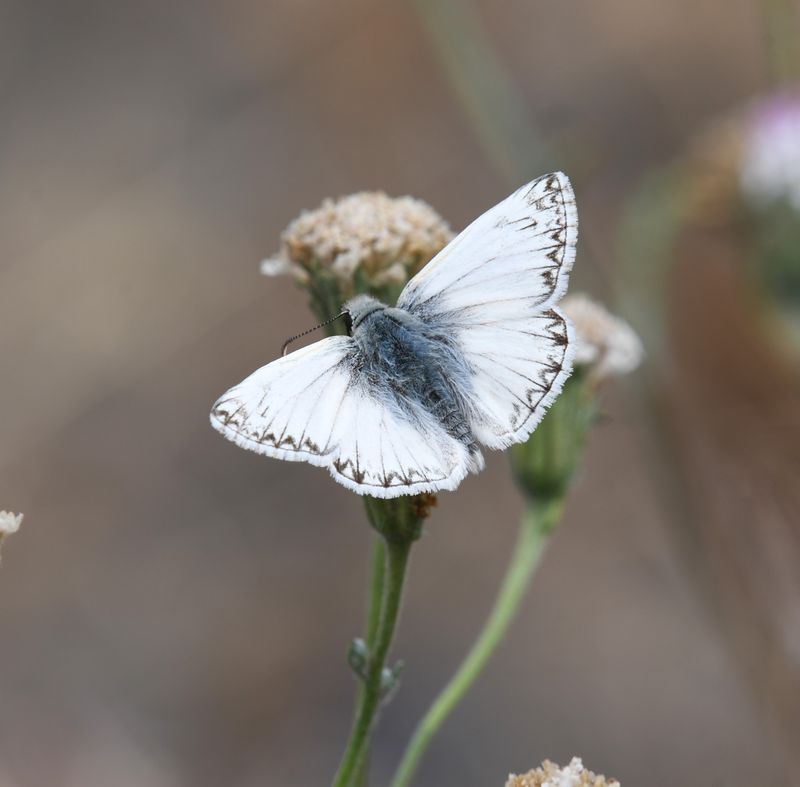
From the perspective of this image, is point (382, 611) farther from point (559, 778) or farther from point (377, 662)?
point (559, 778)

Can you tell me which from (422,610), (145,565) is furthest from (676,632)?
(145,565)

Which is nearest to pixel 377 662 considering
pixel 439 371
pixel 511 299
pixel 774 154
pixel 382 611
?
pixel 382 611

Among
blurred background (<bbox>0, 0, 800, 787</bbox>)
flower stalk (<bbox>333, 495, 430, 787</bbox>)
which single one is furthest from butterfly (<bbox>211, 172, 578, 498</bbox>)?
blurred background (<bbox>0, 0, 800, 787</bbox>)

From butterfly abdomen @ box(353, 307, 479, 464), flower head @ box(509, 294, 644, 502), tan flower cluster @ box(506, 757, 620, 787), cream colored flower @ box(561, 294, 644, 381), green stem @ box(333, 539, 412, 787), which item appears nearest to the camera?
tan flower cluster @ box(506, 757, 620, 787)

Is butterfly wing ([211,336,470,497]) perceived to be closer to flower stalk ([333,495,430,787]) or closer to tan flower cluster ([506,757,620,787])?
flower stalk ([333,495,430,787])

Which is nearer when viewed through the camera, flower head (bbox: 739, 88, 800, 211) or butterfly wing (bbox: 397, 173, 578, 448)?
butterfly wing (bbox: 397, 173, 578, 448)

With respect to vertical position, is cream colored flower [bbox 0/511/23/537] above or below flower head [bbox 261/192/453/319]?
below
